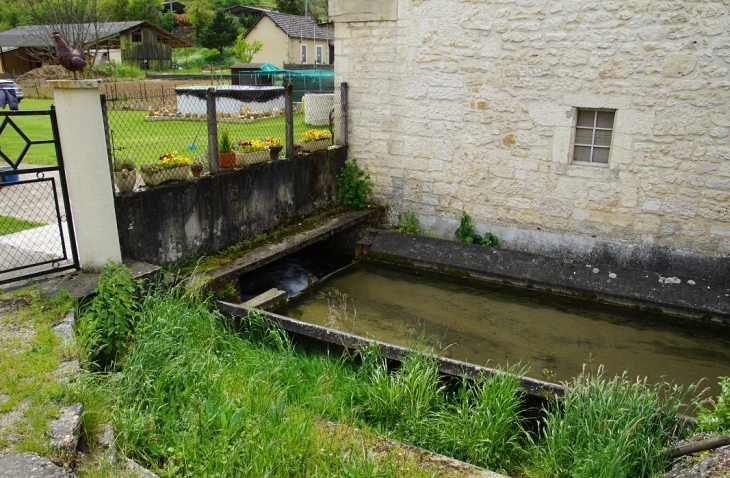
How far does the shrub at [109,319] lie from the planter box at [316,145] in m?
3.83

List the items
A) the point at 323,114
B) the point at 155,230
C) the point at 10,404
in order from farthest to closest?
the point at 323,114 → the point at 155,230 → the point at 10,404

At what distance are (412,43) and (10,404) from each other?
636 centimetres

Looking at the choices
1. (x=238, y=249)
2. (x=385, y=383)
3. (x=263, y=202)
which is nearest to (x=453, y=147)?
(x=263, y=202)

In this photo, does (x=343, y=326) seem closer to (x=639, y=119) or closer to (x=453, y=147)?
(x=453, y=147)

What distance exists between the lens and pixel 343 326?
6.13 meters

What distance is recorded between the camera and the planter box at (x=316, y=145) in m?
8.08

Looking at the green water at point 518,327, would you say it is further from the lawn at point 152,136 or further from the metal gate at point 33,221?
the lawn at point 152,136

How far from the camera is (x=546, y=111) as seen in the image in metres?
7.04

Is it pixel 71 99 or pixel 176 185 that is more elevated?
pixel 71 99

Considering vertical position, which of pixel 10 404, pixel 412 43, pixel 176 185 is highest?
pixel 412 43

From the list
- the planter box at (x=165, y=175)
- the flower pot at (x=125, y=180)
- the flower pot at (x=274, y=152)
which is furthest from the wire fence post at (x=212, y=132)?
the flower pot at (x=125, y=180)

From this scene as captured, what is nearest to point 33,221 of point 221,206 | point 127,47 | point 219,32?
point 221,206

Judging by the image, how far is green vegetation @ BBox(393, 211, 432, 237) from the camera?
8320 millimetres

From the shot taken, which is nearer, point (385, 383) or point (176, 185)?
point (385, 383)
